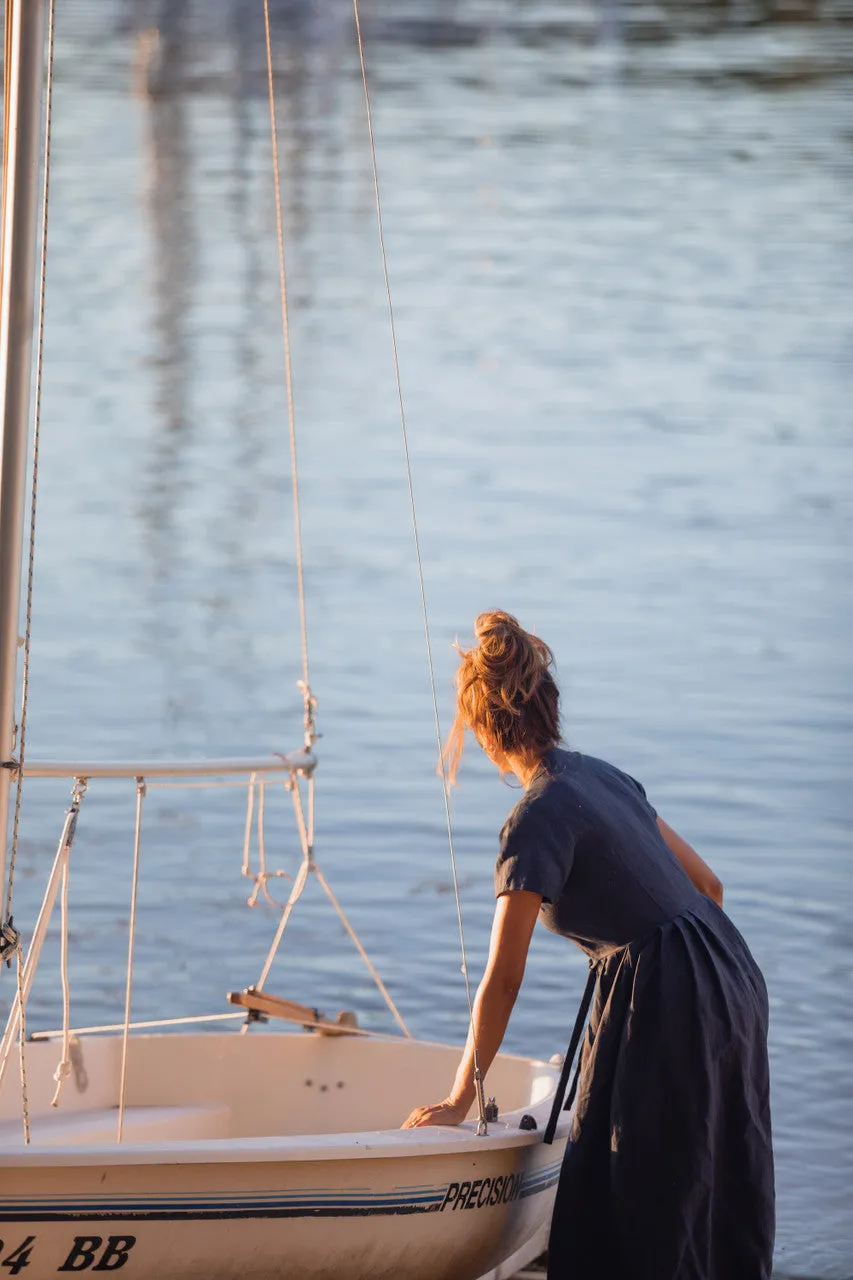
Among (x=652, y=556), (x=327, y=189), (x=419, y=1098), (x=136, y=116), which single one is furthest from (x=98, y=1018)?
(x=136, y=116)

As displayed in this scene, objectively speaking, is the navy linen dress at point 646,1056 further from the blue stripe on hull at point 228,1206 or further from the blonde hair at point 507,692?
the blue stripe on hull at point 228,1206

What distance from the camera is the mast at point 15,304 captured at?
3.11 m

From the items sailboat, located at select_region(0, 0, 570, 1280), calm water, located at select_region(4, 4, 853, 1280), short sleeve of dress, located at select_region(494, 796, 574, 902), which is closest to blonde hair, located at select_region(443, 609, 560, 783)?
short sleeve of dress, located at select_region(494, 796, 574, 902)

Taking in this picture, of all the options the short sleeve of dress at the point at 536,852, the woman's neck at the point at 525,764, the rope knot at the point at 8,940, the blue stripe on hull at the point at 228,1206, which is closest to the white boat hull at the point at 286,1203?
the blue stripe on hull at the point at 228,1206

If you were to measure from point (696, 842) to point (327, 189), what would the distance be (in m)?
14.1

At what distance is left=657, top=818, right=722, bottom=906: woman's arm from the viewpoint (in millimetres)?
3086

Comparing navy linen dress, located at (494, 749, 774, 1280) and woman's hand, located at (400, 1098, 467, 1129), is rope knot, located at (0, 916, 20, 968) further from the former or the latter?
navy linen dress, located at (494, 749, 774, 1280)

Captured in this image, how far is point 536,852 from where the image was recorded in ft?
9.18

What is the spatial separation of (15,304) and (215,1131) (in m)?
1.60

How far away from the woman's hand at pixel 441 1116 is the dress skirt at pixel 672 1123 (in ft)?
0.68

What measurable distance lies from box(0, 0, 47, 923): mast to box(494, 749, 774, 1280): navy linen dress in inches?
32.6

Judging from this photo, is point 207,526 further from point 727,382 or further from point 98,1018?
point 98,1018

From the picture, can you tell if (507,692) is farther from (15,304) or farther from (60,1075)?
(60,1075)

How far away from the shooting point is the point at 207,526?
10969 millimetres
